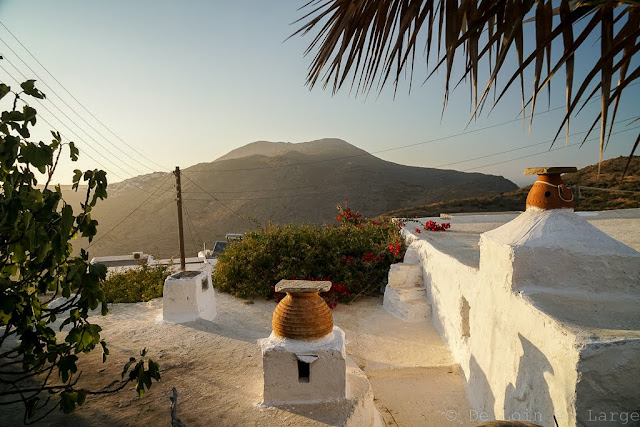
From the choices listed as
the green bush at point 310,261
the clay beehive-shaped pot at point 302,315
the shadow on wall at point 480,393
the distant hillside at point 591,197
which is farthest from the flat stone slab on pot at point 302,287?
the distant hillside at point 591,197

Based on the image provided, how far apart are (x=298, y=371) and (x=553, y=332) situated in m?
2.56

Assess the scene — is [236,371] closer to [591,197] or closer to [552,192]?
[552,192]

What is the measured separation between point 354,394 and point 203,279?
451 cm

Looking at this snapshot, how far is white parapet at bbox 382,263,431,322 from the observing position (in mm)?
7527

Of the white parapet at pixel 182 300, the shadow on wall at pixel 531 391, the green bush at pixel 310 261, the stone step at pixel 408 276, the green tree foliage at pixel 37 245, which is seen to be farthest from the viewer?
the green bush at pixel 310 261

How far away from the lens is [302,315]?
4.09 m

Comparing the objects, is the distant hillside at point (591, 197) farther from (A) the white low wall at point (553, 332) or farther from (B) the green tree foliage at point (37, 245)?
(B) the green tree foliage at point (37, 245)

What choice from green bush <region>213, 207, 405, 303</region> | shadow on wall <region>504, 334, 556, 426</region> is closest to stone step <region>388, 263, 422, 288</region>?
A: green bush <region>213, 207, 405, 303</region>

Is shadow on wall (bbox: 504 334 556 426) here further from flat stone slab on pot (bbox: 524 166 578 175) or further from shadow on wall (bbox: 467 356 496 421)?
flat stone slab on pot (bbox: 524 166 578 175)

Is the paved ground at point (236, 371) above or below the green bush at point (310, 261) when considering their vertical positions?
below

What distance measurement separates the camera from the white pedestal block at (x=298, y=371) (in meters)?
4.01

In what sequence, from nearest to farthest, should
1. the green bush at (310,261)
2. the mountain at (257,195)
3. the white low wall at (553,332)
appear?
the white low wall at (553,332) → the green bush at (310,261) → the mountain at (257,195)

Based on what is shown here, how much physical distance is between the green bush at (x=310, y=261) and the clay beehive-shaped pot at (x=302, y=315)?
463cm

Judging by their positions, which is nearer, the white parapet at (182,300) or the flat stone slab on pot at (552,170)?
the flat stone slab on pot at (552,170)
